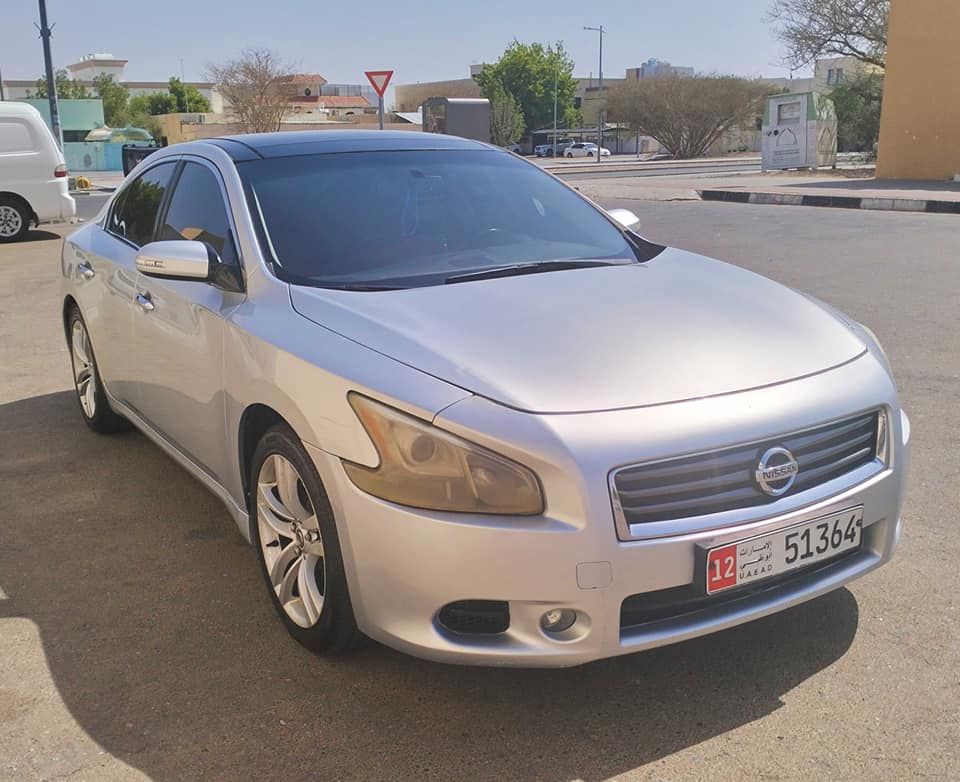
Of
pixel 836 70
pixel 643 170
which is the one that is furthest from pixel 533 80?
pixel 643 170

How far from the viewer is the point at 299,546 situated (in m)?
2.95

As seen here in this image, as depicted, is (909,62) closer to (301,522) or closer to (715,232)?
(715,232)

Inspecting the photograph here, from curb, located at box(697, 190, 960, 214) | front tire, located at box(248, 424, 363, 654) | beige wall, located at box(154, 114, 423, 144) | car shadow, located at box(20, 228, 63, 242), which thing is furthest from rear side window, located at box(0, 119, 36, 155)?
beige wall, located at box(154, 114, 423, 144)

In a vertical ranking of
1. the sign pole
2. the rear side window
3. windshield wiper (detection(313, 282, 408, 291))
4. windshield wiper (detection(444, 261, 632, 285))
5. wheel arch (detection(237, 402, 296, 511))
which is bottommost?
wheel arch (detection(237, 402, 296, 511))

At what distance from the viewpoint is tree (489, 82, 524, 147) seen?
255 feet

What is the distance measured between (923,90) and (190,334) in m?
23.8

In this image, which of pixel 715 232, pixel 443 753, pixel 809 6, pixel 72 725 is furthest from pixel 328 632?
pixel 809 6

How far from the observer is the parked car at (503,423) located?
238 cm

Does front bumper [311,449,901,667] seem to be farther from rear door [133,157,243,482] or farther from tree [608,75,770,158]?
tree [608,75,770,158]

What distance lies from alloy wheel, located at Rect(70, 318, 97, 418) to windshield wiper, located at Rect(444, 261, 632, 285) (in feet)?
8.48

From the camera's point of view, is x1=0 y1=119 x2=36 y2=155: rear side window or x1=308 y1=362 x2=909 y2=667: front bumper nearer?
x1=308 y1=362 x2=909 y2=667: front bumper

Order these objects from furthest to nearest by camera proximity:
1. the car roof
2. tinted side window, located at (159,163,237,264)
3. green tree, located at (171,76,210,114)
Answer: green tree, located at (171,76,210,114)
the car roof
tinted side window, located at (159,163,237,264)

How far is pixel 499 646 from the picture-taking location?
8.09ft

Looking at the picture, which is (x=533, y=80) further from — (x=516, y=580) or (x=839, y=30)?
(x=516, y=580)
